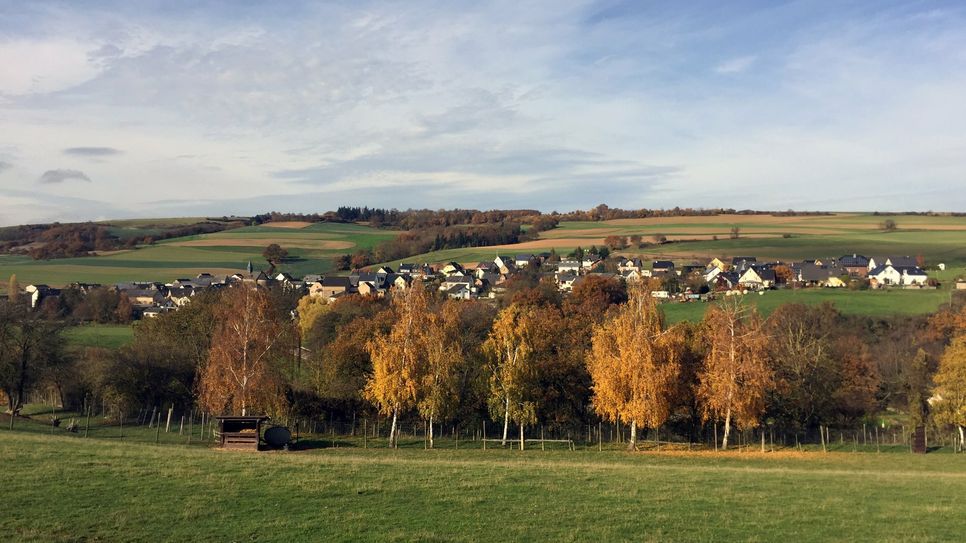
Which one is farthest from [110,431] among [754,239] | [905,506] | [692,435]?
[754,239]

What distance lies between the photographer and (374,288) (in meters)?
134

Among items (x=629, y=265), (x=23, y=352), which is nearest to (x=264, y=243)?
(x=629, y=265)

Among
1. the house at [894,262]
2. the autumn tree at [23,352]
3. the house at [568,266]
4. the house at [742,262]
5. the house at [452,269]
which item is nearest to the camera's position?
the autumn tree at [23,352]

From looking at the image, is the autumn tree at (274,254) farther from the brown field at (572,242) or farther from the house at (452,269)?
the brown field at (572,242)

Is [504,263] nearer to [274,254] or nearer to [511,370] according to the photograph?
[274,254]

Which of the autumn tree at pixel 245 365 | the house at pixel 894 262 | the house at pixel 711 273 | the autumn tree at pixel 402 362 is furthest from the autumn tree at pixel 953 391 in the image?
the house at pixel 894 262

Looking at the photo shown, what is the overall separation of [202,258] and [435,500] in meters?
143

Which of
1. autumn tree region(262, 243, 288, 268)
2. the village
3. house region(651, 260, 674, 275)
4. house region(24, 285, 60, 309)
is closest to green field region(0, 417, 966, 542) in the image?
the village

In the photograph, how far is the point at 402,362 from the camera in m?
47.6

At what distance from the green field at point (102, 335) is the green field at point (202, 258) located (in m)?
33.2

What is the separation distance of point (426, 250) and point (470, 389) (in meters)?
127

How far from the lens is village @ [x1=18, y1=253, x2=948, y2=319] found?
118 meters

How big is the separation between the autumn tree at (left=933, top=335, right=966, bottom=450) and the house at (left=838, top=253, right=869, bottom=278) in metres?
79.4

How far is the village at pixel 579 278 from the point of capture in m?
118
